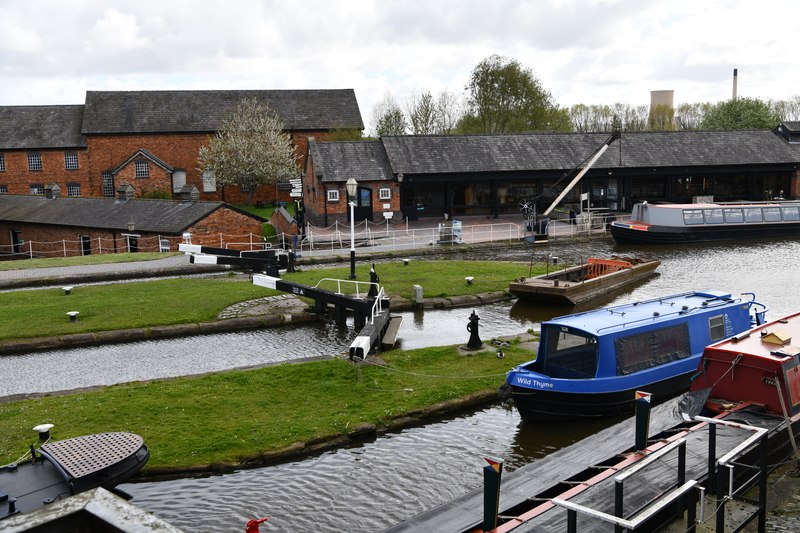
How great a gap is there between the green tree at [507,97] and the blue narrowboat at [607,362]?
4978 cm

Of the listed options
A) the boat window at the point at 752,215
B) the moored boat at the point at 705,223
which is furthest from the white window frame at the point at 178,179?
A: the boat window at the point at 752,215

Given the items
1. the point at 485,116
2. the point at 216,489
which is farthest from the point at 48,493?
the point at 485,116

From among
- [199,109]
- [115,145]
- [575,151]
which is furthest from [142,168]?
[575,151]

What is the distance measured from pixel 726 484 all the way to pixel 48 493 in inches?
356

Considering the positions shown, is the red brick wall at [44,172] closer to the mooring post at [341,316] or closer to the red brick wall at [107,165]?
the red brick wall at [107,165]

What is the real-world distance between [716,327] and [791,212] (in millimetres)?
27669

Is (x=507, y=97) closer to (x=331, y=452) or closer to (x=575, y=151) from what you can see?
(x=575, y=151)

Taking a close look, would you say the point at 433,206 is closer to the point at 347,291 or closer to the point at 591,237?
the point at 591,237

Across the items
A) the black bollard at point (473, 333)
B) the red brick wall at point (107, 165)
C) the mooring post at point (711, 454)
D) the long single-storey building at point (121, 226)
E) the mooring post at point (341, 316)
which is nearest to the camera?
the mooring post at point (711, 454)

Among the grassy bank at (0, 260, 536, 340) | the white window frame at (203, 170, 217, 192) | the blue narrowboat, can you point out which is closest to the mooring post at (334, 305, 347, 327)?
the grassy bank at (0, 260, 536, 340)

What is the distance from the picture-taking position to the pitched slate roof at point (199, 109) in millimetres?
56625

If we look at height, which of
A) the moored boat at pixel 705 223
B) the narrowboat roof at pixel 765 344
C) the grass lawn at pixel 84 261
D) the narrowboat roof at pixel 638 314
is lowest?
the narrowboat roof at pixel 765 344

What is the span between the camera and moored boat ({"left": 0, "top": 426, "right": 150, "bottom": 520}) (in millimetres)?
8703

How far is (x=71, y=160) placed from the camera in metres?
56.5
